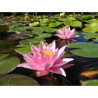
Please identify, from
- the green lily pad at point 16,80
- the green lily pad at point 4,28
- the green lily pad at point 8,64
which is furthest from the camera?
the green lily pad at point 4,28

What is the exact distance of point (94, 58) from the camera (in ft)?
3.10

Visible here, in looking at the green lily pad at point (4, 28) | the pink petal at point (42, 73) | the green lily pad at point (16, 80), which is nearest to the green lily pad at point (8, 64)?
the green lily pad at point (16, 80)

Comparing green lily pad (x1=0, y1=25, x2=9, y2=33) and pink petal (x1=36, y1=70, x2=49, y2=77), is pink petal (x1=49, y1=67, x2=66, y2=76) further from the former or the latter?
green lily pad (x1=0, y1=25, x2=9, y2=33)

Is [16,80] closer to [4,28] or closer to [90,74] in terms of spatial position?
[90,74]

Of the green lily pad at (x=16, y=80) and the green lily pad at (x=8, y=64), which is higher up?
the green lily pad at (x=8, y=64)

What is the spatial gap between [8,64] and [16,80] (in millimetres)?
203

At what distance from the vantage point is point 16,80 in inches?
27.2

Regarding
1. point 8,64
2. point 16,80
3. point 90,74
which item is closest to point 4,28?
point 8,64

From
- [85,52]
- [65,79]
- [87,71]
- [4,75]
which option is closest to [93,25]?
[85,52]

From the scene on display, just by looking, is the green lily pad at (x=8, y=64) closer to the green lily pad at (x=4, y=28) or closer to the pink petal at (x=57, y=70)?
the pink petal at (x=57, y=70)

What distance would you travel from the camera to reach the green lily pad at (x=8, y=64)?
2.56 feet

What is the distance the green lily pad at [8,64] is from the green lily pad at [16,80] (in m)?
0.07

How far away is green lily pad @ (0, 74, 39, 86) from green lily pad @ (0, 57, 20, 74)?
7 cm

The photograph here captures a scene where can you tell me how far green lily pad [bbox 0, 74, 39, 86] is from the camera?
0.66 meters
